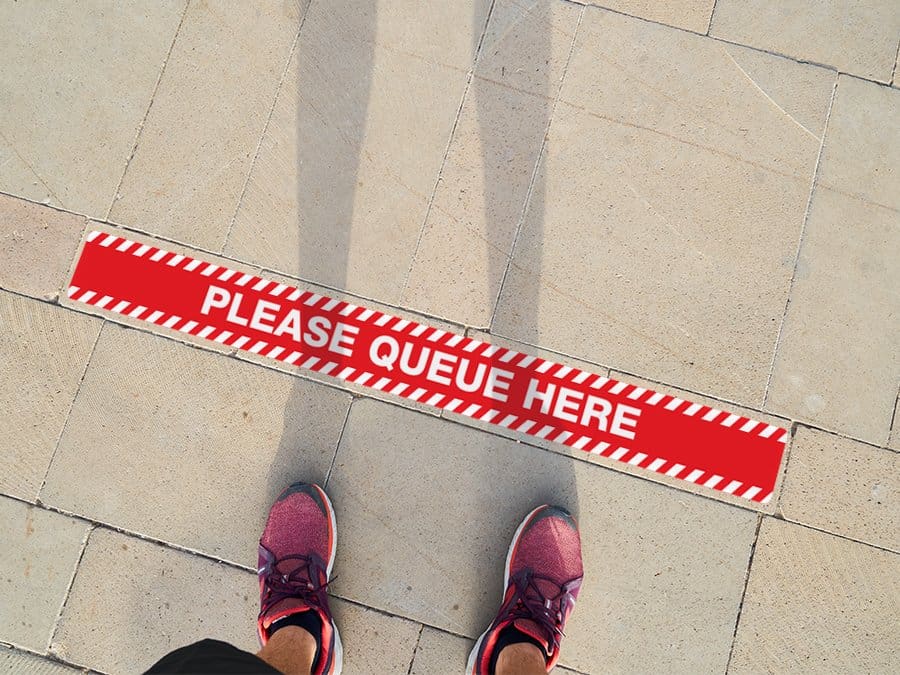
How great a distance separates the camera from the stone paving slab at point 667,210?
3.90 meters

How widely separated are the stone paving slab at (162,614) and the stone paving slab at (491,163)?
197 centimetres

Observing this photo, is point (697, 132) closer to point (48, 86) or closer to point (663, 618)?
point (663, 618)

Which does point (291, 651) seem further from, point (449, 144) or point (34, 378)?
point (449, 144)

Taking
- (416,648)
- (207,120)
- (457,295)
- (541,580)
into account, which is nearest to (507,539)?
(541,580)

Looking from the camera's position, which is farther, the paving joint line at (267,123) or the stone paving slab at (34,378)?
the paving joint line at (267,123)

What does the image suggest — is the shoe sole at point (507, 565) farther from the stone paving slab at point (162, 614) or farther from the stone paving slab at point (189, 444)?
the stone paving slab at point (189, 444)

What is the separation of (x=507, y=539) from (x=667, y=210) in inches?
89.4

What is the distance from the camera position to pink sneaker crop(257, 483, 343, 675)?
11.6ft

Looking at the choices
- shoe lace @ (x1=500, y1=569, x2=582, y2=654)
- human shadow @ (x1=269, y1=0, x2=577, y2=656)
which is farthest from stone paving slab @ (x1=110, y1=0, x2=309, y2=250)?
shoe lace @ (x1=500, y1=569, x2=582, y2=654)

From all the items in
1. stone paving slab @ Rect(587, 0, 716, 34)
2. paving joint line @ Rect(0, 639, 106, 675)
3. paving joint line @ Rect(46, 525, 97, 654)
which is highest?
stone paving slab @ Rect(587, 0, 716, 34)

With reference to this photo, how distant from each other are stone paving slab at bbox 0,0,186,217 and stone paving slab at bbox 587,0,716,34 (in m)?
2.87

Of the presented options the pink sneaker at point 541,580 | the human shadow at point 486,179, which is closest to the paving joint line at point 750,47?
the human shadow at point 486,179

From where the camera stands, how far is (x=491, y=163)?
4.00 meters

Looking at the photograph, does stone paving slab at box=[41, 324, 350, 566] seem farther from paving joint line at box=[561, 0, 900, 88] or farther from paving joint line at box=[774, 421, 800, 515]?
paving joint line at box=[561, 0, 900, 88]
